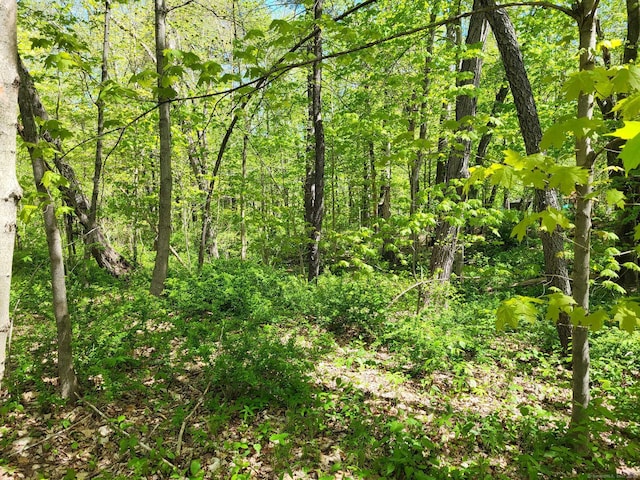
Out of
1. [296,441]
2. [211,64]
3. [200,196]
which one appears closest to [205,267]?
[200,196]

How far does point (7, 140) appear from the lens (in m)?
1.10

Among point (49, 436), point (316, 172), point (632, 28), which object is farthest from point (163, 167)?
point (632, 28)

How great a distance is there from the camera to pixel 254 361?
3617 mm

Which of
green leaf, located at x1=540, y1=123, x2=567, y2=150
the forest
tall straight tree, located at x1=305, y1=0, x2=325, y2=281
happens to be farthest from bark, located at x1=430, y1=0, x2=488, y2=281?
green leaf, located at x1=540, y1=123, x2=567, y2=150

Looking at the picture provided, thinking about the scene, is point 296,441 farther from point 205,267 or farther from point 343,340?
point 205,267

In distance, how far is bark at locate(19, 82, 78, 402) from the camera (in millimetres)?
2645

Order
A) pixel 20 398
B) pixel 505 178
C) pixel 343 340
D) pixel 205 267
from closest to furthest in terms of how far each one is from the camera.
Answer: pixel 505 178 < pixel 20 398 < pixel 343 340 < pixel 205 267

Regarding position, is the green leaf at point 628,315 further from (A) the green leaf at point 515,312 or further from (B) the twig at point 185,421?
(B) the twig at point 185,421

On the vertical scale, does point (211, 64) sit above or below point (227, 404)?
above

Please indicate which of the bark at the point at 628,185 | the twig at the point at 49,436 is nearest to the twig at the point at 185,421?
the twig at the point at 49,436

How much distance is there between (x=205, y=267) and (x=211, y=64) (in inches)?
234

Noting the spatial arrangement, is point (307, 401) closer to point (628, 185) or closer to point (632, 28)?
point (628, 185)

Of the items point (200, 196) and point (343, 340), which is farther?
point (200, 196)

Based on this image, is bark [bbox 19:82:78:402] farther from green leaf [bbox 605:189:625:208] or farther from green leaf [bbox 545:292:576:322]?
green leaf [bbox 605:189:625:208]
